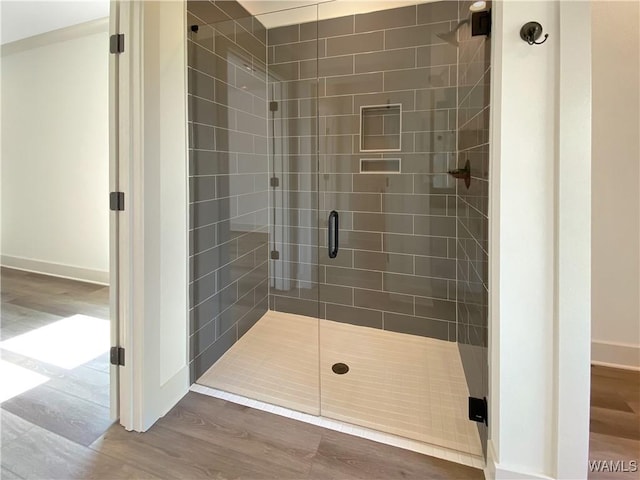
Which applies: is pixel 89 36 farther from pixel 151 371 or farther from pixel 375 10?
pixel 151 371

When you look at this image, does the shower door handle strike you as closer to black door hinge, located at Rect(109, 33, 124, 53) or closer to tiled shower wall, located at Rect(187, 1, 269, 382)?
tiled shower wall, located at Rect(187, 1, 269, 382)

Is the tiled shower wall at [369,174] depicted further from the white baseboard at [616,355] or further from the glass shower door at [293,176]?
the white baseboard at [616,355]

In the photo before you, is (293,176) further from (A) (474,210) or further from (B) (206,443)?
(B) (206,443)

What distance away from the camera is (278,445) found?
1641mm

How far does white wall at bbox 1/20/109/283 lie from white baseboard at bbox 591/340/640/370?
4.50 meters

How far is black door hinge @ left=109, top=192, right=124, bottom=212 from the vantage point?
5.48 feet

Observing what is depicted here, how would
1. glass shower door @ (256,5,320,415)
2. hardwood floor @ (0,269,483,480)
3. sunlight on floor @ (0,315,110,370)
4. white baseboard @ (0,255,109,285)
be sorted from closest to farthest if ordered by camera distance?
hardwood floor @ (0,269,483,480)
sunlight on floor @ (0,315,110,370)
glass shower door @ (256,5,320,415)
white baseboard @ (0,255,109,285)

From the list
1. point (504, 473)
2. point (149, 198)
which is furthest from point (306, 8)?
point (504, 473)

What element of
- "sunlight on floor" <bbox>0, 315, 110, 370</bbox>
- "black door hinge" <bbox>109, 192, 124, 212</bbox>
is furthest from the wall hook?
"sunlight on floor" <bbox>0, 315, 110, 370</bbox>

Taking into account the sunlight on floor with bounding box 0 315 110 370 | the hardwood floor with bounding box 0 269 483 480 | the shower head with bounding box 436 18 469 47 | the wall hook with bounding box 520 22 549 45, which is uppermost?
the shower head with bounding box 436 18 469 47

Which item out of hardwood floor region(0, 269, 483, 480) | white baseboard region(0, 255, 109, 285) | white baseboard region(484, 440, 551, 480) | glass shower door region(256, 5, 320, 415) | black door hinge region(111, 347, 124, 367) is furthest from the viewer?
white baseboard region(0, 255, 109, 285)

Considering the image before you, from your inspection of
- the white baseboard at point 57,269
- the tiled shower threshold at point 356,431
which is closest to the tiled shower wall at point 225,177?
the tiled shower threshold at point 356,431

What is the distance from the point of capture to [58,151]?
13.3 ft

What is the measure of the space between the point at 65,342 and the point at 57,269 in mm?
2088
